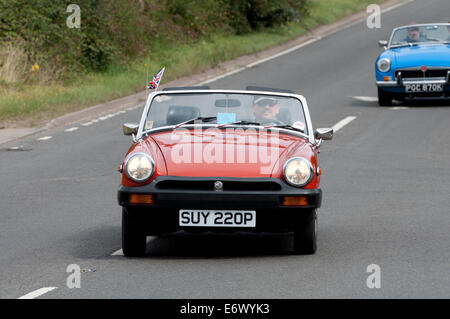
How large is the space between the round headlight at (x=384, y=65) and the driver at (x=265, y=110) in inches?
486

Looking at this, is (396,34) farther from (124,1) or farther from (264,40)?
(264,40)

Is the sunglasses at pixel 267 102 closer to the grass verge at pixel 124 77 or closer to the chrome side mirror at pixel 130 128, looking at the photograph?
the chrome side mirror at pixel 130 128

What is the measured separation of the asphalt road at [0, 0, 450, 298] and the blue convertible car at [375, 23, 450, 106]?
1.06m

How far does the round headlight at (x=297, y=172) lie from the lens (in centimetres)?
846

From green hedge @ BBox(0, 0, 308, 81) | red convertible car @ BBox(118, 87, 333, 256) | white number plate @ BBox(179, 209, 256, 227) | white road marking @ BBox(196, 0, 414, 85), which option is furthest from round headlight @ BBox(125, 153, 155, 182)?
white road marking @ BBox(196, 0, 414, 85)

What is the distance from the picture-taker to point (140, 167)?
8.53m

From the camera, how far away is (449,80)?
70.7ft

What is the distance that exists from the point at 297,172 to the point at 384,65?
1391 cm

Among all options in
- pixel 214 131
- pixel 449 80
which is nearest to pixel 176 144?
pixel 214 131

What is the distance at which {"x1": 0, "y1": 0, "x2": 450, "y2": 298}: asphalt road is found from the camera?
761cm

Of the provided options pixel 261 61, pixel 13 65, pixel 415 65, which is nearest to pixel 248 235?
A: pixel 415 65

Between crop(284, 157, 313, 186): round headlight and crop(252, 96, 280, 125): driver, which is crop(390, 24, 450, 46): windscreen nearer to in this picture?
crop(252, 96, 280, 125): driver

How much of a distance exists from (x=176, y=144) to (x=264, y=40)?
27289 mm

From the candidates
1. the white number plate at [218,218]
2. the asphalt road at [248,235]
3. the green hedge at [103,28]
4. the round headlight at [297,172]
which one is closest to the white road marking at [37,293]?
the asphalt road at [248,235]
